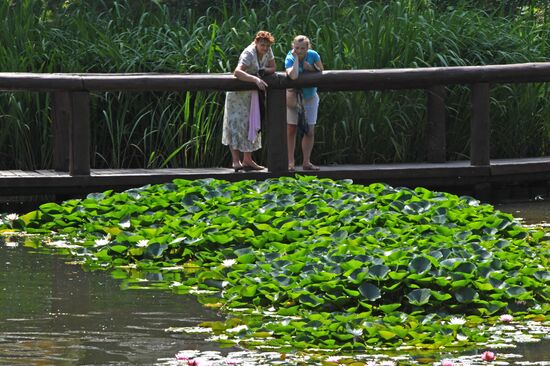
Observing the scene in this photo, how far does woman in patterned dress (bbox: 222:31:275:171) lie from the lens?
42.2ft

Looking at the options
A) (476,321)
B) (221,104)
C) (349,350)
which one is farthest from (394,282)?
(221,104)

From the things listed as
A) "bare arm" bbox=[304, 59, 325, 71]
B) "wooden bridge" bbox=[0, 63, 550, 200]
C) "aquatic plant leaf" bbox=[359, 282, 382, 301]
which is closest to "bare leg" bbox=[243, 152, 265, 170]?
"wooden bridge" bbox=[0, 63, 550, 200]

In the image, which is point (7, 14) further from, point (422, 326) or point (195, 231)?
point (422, 326)

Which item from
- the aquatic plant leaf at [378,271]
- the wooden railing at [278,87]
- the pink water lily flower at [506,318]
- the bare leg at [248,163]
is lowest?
the pink water lily flower at [506,318]

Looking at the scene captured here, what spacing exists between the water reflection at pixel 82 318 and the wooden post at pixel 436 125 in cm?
524

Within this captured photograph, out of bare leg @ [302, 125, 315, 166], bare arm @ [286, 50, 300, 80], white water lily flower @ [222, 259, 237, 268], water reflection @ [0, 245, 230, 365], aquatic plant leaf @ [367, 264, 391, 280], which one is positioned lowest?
water reflection @ [0, 245, 230, 365]

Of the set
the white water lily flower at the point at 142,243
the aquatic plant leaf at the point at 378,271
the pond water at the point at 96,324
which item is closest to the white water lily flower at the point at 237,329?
the pond water at the point at 96,324

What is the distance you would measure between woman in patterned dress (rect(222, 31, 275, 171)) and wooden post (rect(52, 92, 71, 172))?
4.67 ft

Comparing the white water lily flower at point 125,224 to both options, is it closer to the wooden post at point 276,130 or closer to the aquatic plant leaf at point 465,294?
the wooden post at point 276,130

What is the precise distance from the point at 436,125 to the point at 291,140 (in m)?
1.44

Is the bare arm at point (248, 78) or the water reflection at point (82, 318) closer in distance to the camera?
the water reflection at point (82, 318)

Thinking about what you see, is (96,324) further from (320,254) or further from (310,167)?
(310,167)

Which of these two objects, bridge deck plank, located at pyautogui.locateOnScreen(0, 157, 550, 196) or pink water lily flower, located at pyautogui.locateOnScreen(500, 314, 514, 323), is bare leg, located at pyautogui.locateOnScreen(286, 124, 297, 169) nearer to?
bridge deck plank, located at pyautogui.locateOnScreen(0, 157, 550, 196)

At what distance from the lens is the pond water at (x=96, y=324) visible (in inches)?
265
